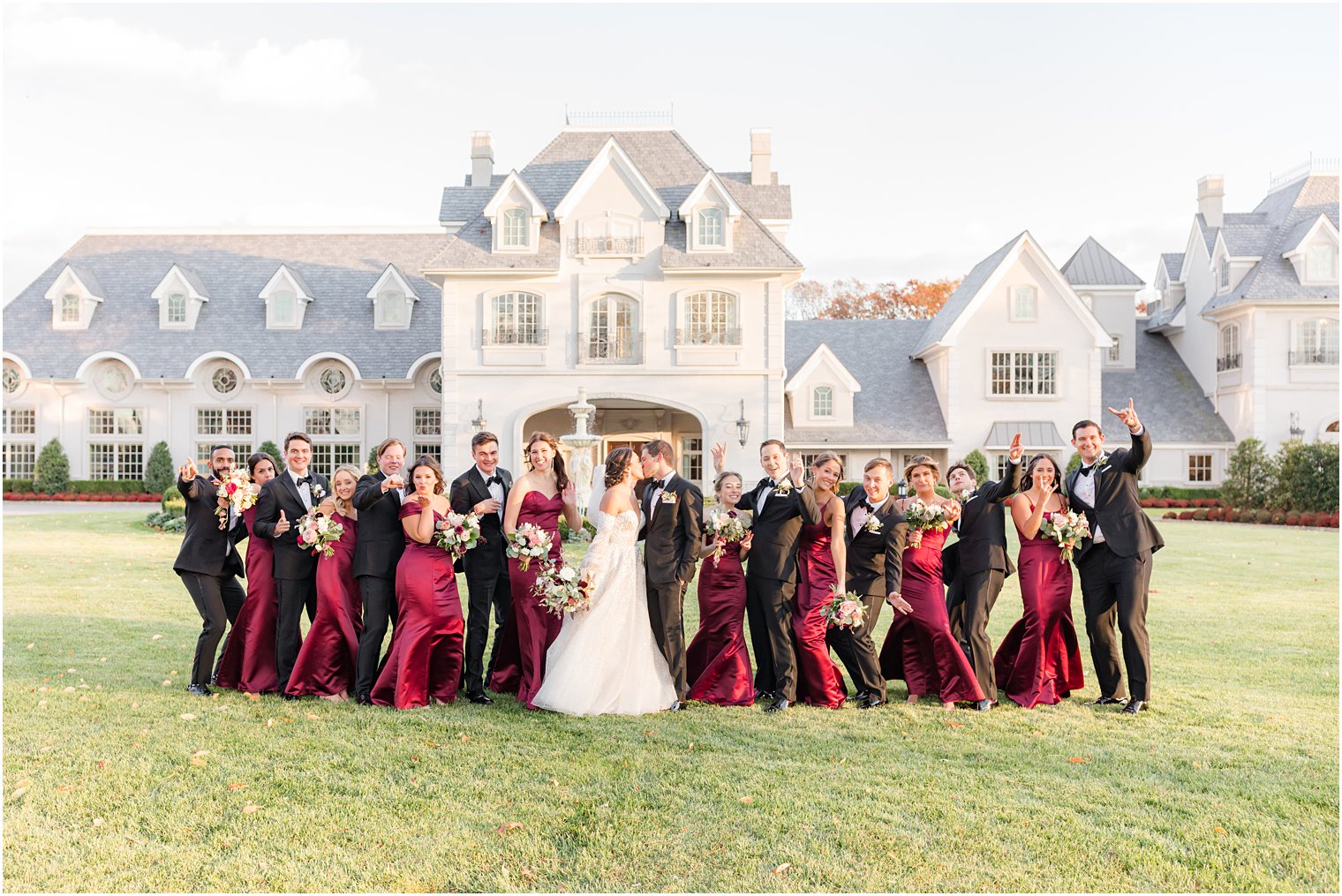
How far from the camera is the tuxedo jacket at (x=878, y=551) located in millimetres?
7359

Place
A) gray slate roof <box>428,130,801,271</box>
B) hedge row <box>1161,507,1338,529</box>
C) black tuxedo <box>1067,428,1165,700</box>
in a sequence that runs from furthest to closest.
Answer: gray slate roof <box>428,130,801,271</box>
hedge row <box>1161,507,1338,529</box>
black tuxedo <box>1067,428,1165,700</box>

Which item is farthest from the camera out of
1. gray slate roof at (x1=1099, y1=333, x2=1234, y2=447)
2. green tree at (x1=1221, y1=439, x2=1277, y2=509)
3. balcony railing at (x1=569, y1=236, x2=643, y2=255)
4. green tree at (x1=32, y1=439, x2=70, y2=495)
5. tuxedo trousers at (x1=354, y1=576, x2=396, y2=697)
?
gray slate roof at (x1=1099, y1=333, x2=1234, y2=447)

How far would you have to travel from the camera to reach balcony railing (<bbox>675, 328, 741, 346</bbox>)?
2659 centimetres

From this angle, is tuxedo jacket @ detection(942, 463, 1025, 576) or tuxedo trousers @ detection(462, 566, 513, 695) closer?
tuxedo trousers @ detection(462, 566, 513, 695)

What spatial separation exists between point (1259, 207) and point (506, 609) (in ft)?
128

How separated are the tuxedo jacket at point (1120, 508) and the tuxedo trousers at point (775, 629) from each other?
2.32m

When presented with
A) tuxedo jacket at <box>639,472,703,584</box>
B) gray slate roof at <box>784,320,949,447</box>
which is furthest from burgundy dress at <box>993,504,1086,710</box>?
gray slate roof at <box>784,320,949,447</box>

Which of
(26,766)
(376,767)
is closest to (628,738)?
(376,767)

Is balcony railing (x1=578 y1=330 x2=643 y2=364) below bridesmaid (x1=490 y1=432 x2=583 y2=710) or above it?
above

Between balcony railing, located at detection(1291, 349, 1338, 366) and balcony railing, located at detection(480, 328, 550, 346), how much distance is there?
80.0ft

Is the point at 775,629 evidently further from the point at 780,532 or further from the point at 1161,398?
the point at 1161,398

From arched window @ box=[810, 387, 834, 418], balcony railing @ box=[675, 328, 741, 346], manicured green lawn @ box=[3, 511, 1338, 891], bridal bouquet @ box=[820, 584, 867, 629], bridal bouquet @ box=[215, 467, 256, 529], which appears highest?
balcony railing @ box=[675, 328, 741, 346]

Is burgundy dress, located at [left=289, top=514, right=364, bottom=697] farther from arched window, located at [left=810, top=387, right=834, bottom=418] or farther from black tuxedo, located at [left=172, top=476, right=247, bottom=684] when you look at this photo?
arched window, located at [left=810, top=387, right=834, bottom=418]

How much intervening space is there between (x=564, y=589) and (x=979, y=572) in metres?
3.23
